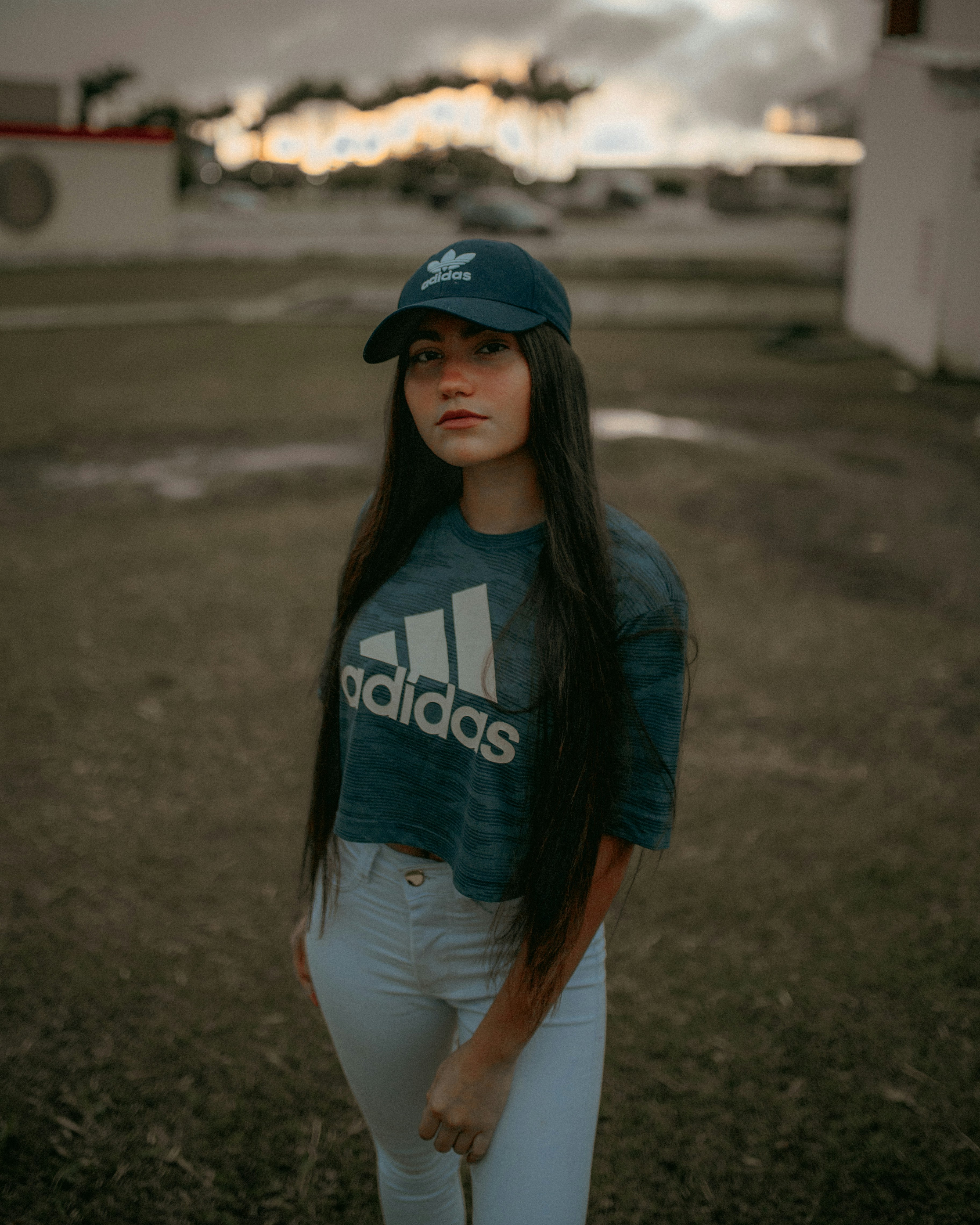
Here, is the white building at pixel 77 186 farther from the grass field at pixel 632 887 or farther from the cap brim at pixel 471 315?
the cap brim at pixel 471 315

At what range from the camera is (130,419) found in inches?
421

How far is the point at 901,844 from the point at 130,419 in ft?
29.7

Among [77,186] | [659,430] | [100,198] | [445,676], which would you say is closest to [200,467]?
[659,430]

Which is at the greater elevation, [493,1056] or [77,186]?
[77,186]

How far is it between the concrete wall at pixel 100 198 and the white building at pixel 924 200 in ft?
70.8

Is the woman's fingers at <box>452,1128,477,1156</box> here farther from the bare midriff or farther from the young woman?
the bare midriff

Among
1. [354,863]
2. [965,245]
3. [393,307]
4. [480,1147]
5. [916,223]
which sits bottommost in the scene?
[480,1147]

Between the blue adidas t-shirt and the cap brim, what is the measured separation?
32 centimetres

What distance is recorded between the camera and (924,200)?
14594 millimetres

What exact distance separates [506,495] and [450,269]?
36 centimetres

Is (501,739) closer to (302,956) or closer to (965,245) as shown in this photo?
(302,956)

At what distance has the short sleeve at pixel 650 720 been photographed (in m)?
1.58

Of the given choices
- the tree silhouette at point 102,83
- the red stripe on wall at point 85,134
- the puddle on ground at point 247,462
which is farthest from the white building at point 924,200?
the tree silhouette at point 102,83

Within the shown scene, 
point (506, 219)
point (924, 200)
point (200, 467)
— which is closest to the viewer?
point (200, 467)
